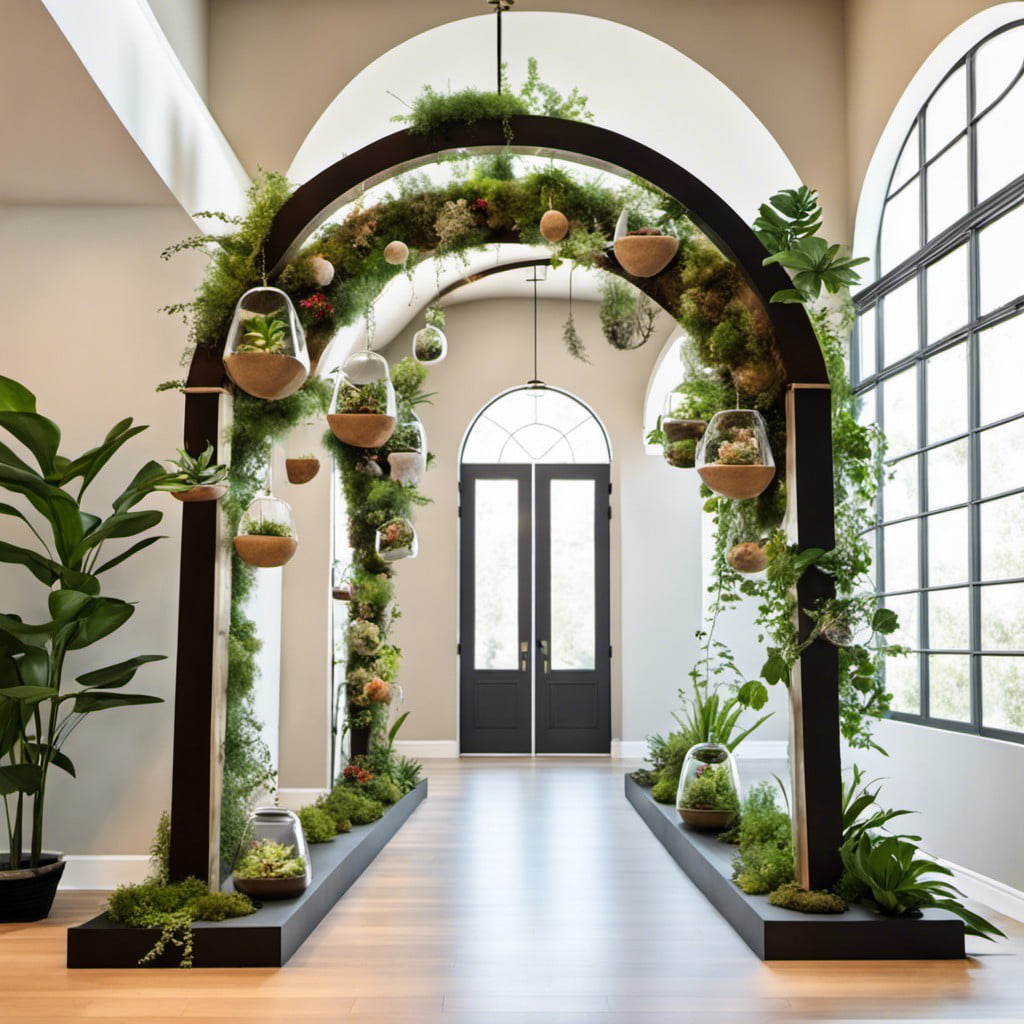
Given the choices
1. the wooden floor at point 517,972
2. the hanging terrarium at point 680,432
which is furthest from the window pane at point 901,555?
the wooden floor at point 517,972

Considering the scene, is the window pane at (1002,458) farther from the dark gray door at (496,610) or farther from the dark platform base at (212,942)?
the dark gray door at (496,610)

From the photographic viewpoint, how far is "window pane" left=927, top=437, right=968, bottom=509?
5.44 m

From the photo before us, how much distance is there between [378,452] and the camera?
7.16 meters

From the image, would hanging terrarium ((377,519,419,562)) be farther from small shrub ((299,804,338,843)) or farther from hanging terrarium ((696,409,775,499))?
hanging terrarium ((696,409,775,499))

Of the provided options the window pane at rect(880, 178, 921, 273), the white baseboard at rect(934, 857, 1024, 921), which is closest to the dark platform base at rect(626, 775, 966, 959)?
the white baseboard at rect(934, 857, 1024, 921)

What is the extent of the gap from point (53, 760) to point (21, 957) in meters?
0.92

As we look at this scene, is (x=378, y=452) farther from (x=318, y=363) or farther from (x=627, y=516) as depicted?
(x=627, y=516)

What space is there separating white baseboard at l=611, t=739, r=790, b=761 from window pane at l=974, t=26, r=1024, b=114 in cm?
704

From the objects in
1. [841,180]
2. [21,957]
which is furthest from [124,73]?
[841,180]

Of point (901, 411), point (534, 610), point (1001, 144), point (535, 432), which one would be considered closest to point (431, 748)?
point (534, 610)

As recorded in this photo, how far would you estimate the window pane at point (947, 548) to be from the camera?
5.43m

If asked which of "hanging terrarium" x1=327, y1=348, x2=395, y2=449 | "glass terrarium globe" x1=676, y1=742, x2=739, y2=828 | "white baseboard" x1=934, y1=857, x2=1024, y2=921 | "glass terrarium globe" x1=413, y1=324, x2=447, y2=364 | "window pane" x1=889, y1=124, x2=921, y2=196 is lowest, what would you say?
"white baseboard" x1=934, y1=857, x2=1024, y2=921

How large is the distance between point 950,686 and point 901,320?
1983 millimetres

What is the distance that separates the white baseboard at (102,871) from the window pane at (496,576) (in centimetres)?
601
